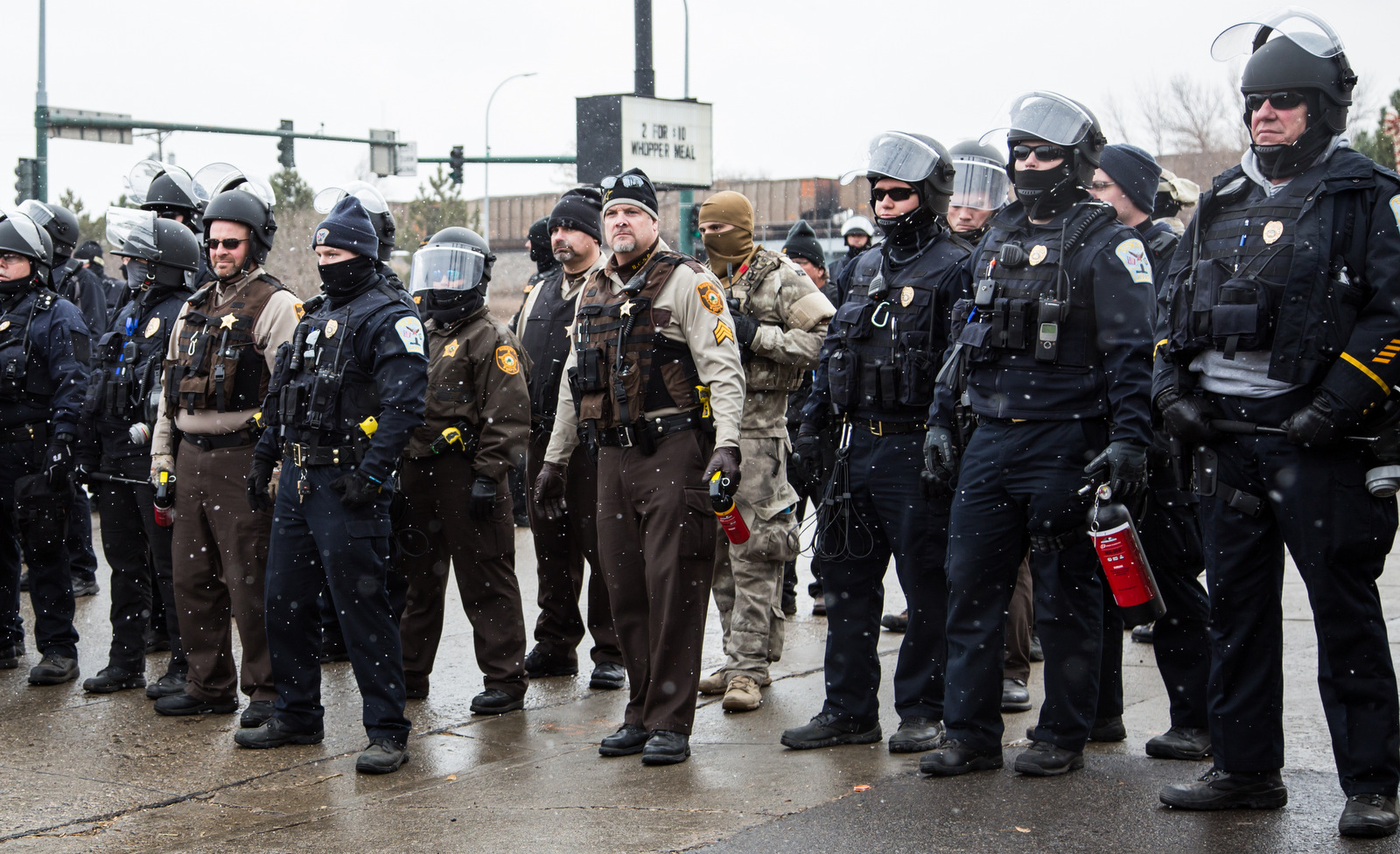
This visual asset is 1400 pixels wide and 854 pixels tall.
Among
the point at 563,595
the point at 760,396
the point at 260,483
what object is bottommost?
the point at 563,595

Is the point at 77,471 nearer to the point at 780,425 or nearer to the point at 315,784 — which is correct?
the point at 315,784

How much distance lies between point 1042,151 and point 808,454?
154cm

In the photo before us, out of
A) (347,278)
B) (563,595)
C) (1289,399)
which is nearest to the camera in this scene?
(1289,399)

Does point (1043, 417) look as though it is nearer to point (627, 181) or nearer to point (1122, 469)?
point (1122, 469)

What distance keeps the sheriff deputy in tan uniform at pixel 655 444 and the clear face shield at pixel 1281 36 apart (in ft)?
6.90

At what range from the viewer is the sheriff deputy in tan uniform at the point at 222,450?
6.36m

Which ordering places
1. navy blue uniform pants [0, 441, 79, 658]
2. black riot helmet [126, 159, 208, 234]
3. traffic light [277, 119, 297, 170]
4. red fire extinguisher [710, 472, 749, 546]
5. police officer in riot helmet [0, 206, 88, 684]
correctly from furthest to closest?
traffic light [277, 119, 297, 170] < black riot helmet [126, 159, 208, 234] < navy blue uniform pants [0, 441, 79, 658] < police officer in riot helmet [0, 206, 88, 684] < red fire extinguisher [710, 472, 749, 546]

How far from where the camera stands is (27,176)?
65.0ft

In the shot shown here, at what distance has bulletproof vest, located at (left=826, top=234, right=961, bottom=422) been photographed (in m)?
5.41

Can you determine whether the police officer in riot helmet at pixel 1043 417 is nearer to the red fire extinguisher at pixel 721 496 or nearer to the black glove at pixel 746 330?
the red fire extinguisher at pixel 721 496

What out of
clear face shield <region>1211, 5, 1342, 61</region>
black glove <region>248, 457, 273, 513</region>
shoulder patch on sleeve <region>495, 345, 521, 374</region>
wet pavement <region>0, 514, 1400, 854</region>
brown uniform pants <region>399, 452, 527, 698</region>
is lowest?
wet pavement <region>0, 514, 1400, 854</region>

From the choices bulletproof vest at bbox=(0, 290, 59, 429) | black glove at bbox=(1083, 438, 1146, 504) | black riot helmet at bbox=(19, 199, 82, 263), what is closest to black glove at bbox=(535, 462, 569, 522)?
black glove at bbox=(1083, 438, 1146, 504)

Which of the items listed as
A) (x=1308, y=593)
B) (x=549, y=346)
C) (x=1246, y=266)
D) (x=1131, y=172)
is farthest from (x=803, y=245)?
(x=1308, y=593)

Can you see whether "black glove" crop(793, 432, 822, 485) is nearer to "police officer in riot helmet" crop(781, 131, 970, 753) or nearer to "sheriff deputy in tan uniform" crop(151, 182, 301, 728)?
"police officer in riot helmet" crop(781, 131, 970, 753)
